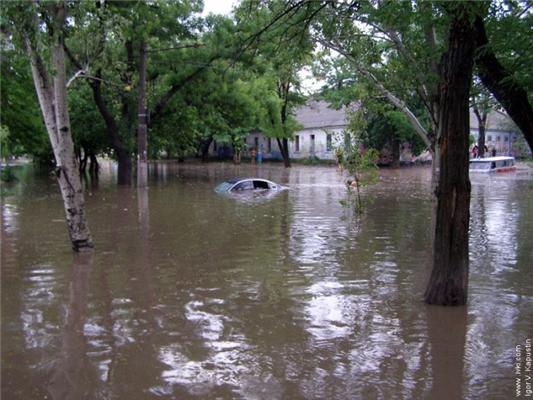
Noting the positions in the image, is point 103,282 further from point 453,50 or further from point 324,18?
point 324,18

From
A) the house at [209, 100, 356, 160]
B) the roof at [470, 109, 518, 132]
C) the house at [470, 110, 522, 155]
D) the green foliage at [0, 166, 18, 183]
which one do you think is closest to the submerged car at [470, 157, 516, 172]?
the house at [209, 100, 356, 160]

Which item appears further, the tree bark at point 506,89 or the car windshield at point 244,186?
the car windshield at point 244,186

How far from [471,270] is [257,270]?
3771mm

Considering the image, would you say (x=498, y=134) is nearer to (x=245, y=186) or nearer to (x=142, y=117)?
(x=245, y=186)

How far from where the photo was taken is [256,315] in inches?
288

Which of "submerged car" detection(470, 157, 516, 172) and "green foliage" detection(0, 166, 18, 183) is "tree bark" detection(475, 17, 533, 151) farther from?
"submerged car" detection(470, 157, 516, 172)

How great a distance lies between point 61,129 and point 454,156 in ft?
24.0

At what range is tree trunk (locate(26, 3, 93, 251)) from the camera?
33.9 feet

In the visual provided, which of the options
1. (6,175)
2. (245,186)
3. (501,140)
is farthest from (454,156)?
(501,140)

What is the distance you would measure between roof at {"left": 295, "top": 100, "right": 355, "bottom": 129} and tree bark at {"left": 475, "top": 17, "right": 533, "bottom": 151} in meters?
47.4

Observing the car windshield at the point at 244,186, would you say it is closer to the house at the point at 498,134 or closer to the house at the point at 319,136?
the house at the point at 319,136

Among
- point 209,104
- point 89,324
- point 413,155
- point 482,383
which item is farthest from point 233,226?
point 413,155

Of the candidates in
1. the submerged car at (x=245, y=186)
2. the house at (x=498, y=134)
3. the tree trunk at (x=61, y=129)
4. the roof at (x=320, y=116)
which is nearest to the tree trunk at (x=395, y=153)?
the roof at (x=320, y=116)

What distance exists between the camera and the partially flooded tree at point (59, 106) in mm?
9523
